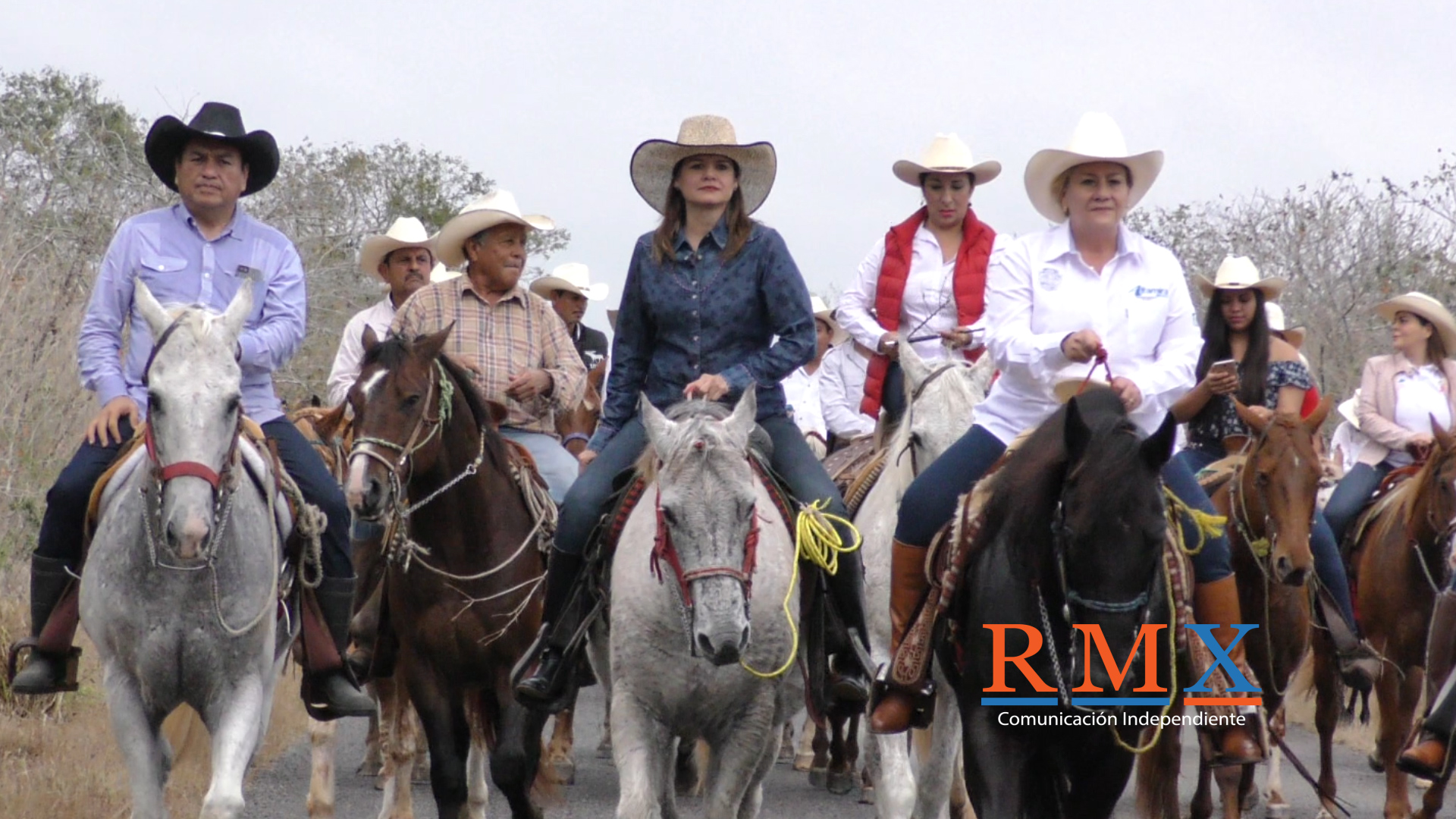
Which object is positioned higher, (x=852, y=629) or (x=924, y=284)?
(x=924, y=284)

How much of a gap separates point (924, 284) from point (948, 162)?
40.3 inches

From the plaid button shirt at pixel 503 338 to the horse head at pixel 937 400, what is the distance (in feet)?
5.99

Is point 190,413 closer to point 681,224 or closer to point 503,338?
point 681,224

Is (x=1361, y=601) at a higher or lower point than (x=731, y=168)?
lower

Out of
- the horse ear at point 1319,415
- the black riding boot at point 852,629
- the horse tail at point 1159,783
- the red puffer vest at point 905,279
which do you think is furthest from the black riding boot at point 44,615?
the horse ear at point 1319,415

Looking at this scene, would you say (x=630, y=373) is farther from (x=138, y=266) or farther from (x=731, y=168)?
(x=138, y=266)

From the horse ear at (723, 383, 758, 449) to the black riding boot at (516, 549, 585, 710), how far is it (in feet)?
3.82

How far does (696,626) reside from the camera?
654 centimetres

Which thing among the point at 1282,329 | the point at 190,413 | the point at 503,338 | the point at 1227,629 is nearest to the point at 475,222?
the point at 503,338

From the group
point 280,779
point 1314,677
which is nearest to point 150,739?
point 280,779

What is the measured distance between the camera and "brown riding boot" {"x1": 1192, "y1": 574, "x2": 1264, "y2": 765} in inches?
259

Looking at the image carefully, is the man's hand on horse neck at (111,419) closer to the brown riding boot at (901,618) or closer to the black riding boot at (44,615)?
the black riding boot at (44,615)

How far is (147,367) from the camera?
673cm

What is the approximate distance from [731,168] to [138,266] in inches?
101
